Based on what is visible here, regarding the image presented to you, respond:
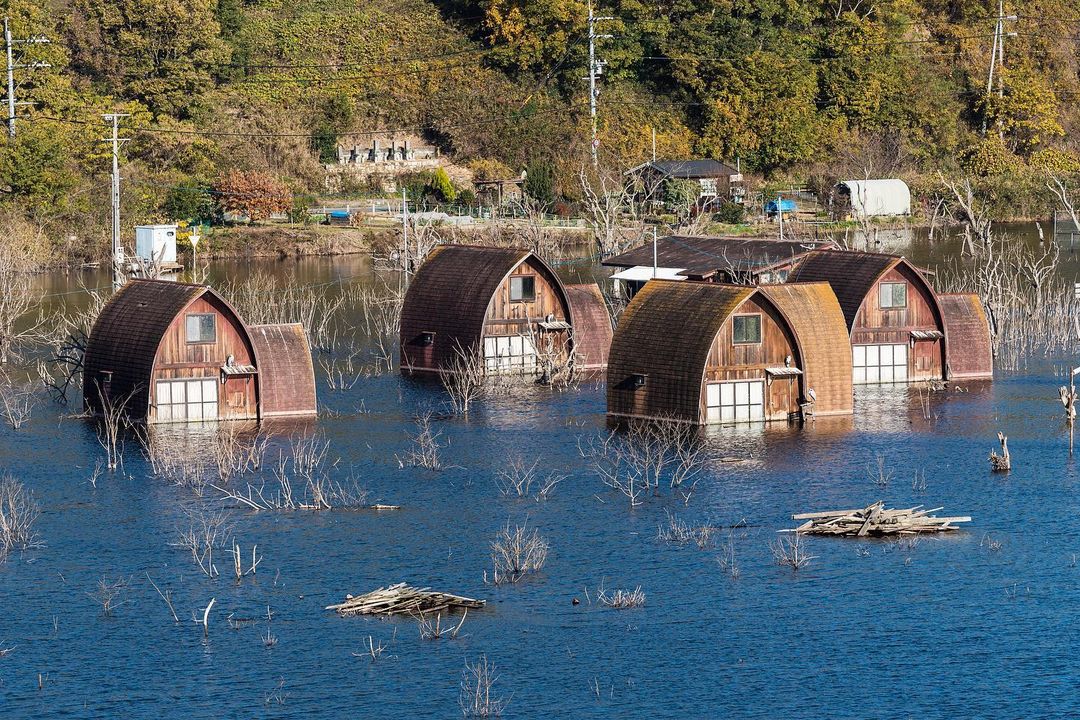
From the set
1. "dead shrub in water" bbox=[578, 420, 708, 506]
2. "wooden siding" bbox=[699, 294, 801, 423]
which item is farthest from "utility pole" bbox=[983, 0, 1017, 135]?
"dead shrub in water" bbox=[578, 420, 708, 506]

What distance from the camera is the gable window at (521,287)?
Answer: 85.1 meters

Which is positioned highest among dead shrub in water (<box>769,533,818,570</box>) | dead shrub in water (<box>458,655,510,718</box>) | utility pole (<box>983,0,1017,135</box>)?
utility pole (<box>983,0,1017,135</box>)

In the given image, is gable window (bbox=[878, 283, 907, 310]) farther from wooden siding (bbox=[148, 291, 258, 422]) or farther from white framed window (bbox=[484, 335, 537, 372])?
wooden siding (bbox=[148, 291, 258, 422])

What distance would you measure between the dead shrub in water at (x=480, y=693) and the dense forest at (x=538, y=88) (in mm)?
94061

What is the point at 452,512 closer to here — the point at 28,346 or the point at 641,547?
the point at 641,547

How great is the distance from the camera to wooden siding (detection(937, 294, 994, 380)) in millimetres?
83000

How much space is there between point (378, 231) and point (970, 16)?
6716cm

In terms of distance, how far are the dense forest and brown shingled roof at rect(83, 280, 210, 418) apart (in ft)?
198

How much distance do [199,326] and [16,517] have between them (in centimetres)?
1635

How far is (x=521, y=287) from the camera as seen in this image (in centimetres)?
8525

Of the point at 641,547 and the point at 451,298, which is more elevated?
the point at 451,298

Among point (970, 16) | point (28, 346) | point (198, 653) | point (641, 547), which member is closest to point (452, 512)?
point (641, 547)

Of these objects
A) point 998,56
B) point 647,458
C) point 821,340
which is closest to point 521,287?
point 821,340

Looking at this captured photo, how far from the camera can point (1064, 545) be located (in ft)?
184
